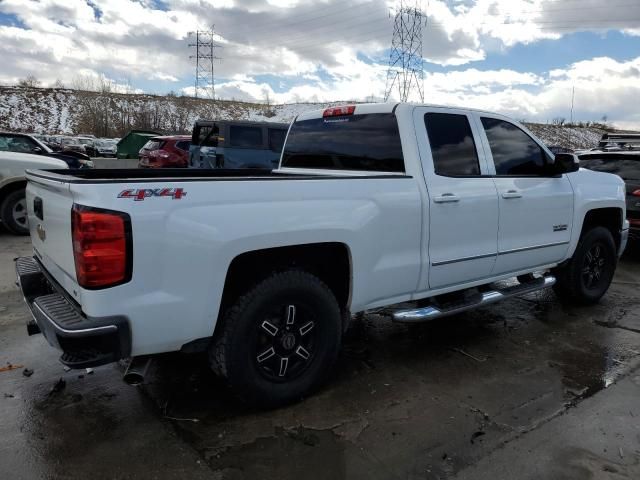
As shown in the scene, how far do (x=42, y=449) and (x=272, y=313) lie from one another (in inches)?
55.7

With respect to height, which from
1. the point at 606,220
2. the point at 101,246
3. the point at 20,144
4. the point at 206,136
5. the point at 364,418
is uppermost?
the point at 206,136

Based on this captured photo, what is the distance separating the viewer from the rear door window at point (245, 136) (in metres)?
12.5

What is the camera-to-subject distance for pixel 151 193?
251 cm

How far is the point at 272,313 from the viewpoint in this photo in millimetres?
3004

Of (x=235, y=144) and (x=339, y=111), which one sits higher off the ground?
(x=339, y=111)

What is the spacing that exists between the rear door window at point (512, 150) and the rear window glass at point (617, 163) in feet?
13.8

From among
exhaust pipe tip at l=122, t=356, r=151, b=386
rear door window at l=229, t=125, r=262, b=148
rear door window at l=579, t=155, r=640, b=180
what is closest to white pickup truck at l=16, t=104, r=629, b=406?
exhaust pipe tip at l=122, t=356, r=151, b=386

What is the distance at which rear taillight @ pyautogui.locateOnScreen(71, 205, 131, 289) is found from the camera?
7.88 feet

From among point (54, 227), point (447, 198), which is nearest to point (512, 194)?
point (447, 198)

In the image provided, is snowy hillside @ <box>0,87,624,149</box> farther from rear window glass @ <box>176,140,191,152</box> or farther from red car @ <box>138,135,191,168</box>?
rear window glass @ <box>176,140,191,152</box>

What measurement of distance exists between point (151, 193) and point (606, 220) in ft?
16.3

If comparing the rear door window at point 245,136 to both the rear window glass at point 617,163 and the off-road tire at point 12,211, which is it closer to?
the off-road tire at point 12,211

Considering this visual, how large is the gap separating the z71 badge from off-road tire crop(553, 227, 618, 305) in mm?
4213

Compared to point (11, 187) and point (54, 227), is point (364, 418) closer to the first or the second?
point (54, 227)
